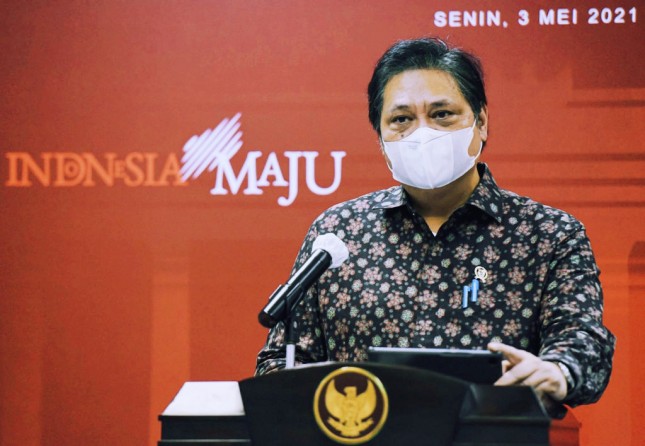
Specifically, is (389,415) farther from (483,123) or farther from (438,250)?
(483,123)

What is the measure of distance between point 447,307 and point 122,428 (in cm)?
159

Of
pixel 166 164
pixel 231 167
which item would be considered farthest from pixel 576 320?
pixel 166 164

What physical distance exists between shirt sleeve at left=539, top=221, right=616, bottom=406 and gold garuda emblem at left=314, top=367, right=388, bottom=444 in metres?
0.52

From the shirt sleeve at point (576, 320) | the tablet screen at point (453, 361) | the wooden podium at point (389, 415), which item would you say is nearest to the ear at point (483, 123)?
the shirt sleeve at point (576, 320)

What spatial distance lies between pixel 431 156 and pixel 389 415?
35.4 inches

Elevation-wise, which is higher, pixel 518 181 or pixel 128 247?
pixel 518 181

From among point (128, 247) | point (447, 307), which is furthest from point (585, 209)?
point (128, 247)

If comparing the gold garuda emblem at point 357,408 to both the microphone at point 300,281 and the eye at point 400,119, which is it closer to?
the microphone at point 300,281

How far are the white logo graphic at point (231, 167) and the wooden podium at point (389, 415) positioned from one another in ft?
6.15

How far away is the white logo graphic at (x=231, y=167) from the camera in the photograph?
9.62ft

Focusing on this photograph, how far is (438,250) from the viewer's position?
1.90 metres

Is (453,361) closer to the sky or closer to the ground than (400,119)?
closer to the ground

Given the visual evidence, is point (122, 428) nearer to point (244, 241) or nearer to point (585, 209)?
point (244, 241)

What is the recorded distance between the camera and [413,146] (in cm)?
187
